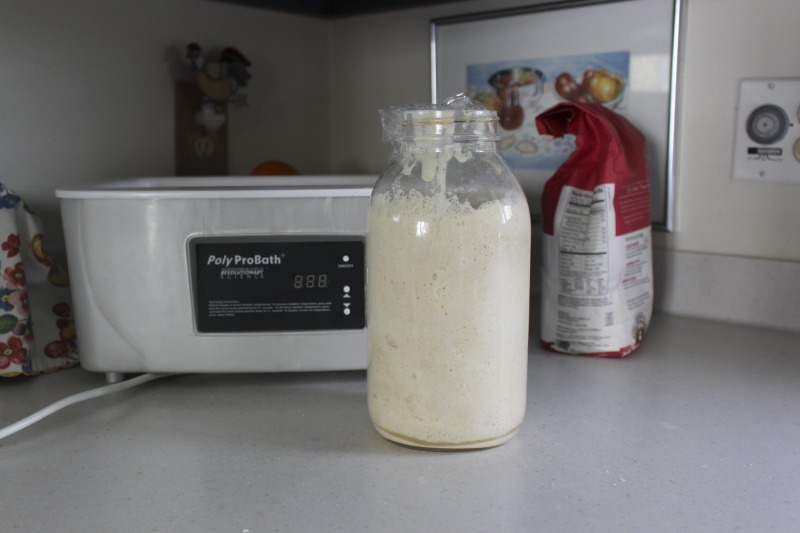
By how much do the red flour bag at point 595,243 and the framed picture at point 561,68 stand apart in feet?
0.39

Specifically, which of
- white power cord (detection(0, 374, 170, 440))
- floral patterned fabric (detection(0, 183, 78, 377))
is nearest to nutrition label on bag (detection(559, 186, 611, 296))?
white power cord (detection(0, 374, 170, 440))

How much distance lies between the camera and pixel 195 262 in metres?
0.75

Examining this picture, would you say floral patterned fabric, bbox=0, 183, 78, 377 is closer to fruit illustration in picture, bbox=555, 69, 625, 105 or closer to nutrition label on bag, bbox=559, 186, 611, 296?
nutrition label on bag, bbox=559, 186, 611, 296

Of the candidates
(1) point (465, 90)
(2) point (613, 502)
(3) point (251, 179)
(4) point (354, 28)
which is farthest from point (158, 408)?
(4) point (354, 28)

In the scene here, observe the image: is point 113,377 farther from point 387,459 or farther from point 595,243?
Answer: point 595,243

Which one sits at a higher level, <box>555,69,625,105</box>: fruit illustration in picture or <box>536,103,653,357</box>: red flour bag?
<box>555,69,625,105</box>: fruit illustration in picture

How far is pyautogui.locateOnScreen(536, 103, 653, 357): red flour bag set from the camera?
874 millimetres

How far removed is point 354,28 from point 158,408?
808mm

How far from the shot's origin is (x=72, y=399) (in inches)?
29.0

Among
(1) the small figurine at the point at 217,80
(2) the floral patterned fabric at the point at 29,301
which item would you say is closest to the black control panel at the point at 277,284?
(2) the floral patterned fabric at the point at 29,301

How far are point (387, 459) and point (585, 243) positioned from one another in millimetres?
379

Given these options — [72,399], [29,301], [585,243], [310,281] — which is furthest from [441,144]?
[29,301]

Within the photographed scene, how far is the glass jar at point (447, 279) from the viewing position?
593 millimetres

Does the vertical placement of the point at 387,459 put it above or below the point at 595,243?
below
